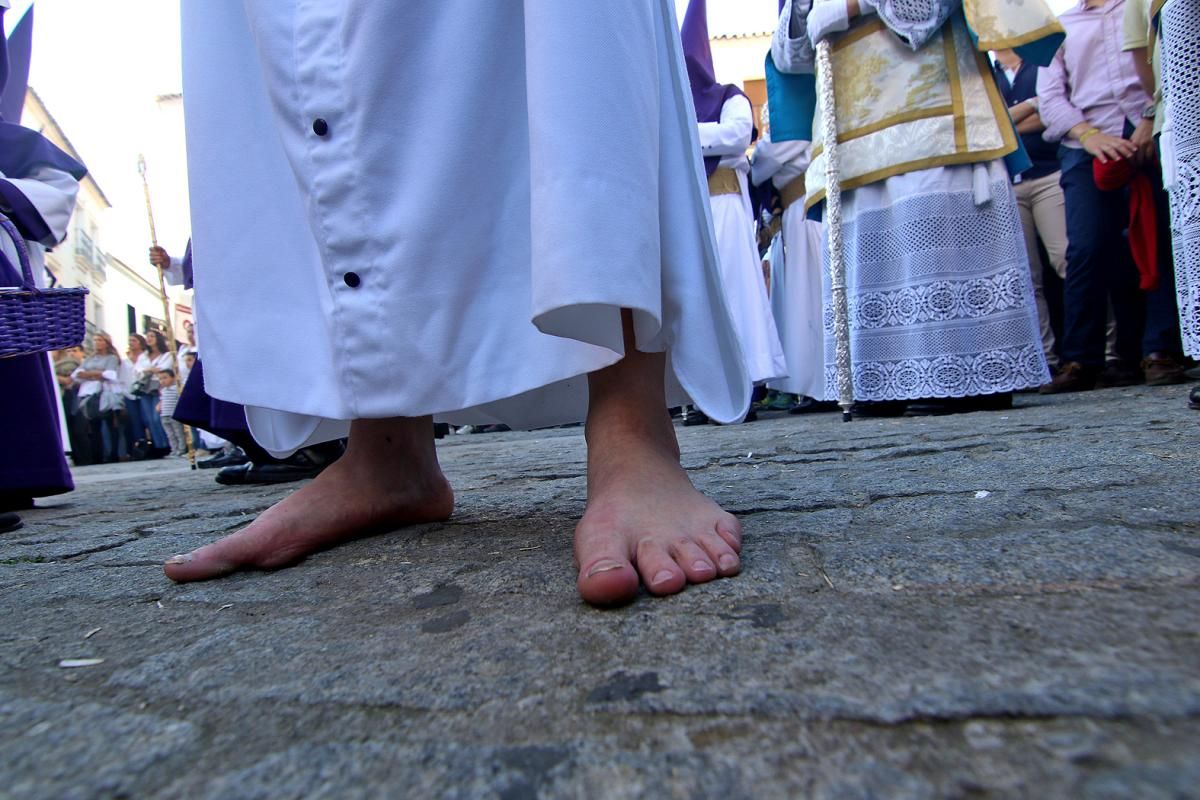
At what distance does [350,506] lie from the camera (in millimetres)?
1080

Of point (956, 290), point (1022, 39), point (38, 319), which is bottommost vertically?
point (956, 290)

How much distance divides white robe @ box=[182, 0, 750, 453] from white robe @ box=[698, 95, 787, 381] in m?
2.94

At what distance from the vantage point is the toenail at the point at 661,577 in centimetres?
68

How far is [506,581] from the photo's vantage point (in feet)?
2.55

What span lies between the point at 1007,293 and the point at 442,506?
241 centimetres

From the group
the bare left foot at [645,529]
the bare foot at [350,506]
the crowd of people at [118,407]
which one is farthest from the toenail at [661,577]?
the crowd of people at [118,407]

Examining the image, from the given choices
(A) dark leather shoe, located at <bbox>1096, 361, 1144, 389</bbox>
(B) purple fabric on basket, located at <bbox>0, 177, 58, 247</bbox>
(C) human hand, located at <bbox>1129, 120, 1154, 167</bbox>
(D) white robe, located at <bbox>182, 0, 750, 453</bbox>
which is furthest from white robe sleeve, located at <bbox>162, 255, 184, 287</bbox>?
(A) dark leather shoe, located at <bbox>1096, 361, 1144, 389</bbox>

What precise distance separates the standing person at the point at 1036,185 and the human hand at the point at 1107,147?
0.70 m

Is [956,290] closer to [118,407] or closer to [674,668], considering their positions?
[674,668]

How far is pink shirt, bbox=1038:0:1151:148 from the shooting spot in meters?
3.32

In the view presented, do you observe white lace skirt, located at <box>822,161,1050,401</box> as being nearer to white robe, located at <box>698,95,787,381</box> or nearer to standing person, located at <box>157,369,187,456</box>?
white robe, located at <box>698,95,787,381</box>

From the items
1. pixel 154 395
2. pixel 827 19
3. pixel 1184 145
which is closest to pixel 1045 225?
pixel 827 19

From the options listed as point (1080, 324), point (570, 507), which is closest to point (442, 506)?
point (570, 507)

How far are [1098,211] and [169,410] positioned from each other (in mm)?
8686
